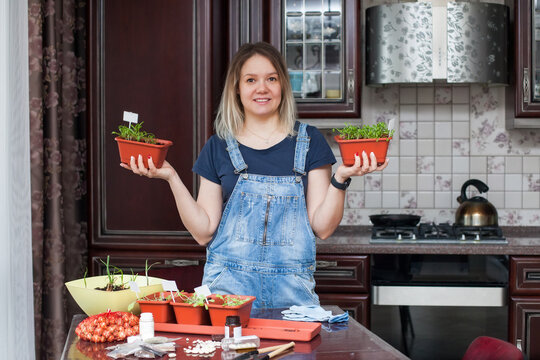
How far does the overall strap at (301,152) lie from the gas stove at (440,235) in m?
1.19

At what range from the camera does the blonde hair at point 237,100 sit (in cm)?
236

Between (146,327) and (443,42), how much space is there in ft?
7.82

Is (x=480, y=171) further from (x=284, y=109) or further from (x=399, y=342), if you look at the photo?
(x=284, y=109)

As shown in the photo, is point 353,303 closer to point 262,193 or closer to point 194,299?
point 262,193

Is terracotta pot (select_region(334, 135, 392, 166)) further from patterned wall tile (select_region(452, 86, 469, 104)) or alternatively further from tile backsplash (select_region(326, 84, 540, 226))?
patterned wall tile (select_region(452, 86, 469, 104))

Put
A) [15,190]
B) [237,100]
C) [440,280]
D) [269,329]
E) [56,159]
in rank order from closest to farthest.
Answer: [269,329] → [237,100] → [15,190] → [56,159] → [440,280]

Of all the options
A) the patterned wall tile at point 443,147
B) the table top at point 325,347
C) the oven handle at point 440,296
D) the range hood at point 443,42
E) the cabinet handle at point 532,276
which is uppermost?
the range hood at point 443,42

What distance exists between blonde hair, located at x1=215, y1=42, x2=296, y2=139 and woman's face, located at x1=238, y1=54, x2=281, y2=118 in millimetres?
14

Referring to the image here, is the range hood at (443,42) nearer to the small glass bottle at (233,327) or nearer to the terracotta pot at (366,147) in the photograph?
the terracotta pot at (366,147)

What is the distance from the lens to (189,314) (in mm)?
1812

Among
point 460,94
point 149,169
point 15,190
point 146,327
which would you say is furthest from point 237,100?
point 460,94

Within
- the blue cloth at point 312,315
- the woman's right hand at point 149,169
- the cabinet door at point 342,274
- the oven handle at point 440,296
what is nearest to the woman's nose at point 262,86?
the woman's right hand at point 149,169

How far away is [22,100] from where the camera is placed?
304cm

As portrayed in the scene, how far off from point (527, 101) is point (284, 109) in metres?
1.68
